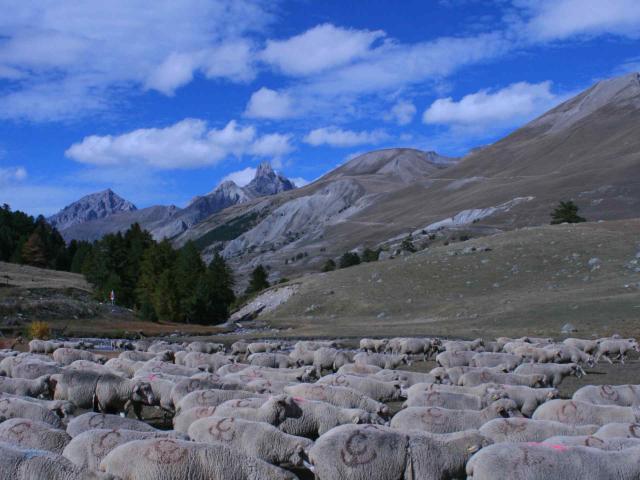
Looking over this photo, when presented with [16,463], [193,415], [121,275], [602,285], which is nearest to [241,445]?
[193,415]

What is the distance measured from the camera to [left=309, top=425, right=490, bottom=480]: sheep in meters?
10.6

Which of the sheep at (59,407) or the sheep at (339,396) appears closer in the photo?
the sheep at (59,407)

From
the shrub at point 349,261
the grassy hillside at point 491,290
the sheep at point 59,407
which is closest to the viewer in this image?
the sheep at point 59,407

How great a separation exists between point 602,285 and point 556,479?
144ft

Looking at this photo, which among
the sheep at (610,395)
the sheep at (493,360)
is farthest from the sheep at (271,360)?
the sheep at (610,395)

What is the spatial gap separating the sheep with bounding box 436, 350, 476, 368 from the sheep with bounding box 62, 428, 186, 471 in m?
16.8

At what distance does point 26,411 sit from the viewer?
13305 mm

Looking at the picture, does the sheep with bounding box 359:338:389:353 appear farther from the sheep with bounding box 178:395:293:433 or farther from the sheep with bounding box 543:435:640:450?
the sheep with bounding box 543:435:640:450

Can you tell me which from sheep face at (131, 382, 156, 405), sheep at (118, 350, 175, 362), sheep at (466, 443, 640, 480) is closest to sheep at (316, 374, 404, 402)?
sheep face at (131, 382, 156, 405)

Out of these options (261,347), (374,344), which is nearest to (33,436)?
(261,347)

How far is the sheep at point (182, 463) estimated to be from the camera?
30.8ft

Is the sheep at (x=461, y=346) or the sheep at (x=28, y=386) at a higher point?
the sheep at (x=28, y=386)

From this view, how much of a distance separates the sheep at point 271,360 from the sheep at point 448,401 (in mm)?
11113

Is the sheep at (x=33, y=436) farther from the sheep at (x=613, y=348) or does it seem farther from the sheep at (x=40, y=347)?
the sheep at (x=613, y=348)
